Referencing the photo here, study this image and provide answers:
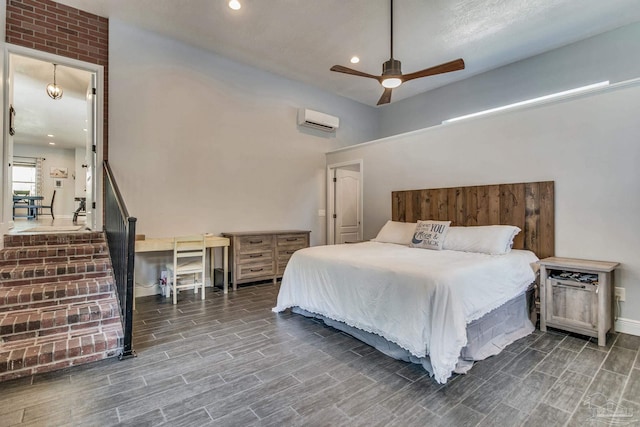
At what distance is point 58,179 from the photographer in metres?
10.9

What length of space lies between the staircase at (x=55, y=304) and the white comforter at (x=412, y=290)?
1.76 m

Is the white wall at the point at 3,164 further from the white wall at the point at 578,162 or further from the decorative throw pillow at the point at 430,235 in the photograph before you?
the white wall at the point at 578,162

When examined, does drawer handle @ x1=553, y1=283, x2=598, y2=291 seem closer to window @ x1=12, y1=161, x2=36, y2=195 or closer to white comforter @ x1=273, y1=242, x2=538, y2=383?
white comforter @ x1=273, y1=242, x2=538, y2=383

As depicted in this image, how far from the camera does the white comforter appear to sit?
7.17ft

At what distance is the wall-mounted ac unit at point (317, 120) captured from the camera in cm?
596

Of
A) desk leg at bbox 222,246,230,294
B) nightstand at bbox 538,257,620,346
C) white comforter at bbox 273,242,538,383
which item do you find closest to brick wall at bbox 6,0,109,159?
desk leg at bbox 222,246,230,294

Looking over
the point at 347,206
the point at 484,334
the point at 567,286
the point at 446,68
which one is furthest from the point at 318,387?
the point at 347,206

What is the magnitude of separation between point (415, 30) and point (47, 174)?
42.0 feet

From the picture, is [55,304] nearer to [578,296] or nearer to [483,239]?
[483,239]

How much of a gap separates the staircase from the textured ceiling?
3.06 m

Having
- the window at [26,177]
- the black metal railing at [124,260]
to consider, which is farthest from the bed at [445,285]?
the window at [26,177]

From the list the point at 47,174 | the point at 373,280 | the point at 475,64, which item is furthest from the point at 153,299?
the point at 47,174

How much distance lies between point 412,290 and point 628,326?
2.49 meters

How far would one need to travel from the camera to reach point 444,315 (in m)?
2.17
